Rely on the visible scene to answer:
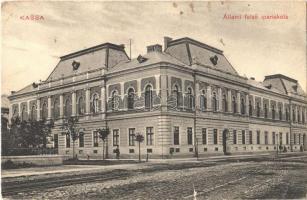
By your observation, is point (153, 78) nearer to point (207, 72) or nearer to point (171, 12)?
point (207, 72)

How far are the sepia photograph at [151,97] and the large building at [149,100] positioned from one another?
0.10m

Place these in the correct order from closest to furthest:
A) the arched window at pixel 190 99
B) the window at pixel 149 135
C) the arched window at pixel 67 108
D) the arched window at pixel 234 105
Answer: the window at pixel 149 135 → the arched window at pixel 190 99 → the arched window at pixel 67 108 → the arched window at pixel 234 105

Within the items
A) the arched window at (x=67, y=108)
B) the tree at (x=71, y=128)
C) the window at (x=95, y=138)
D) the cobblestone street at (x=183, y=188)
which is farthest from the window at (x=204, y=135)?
the cobblestone street at (x=183, y=188)

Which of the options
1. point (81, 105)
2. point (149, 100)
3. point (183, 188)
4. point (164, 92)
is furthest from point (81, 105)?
point (183, 188)

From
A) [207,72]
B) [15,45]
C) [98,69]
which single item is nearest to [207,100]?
[207,72]

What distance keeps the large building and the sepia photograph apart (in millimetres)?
104

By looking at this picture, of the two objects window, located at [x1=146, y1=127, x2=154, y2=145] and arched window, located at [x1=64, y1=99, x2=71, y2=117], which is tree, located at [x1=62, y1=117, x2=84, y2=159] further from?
window, located at [x1=146, y1=127, x2=154, y2=145]

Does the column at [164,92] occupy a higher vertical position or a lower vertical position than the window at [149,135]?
higher

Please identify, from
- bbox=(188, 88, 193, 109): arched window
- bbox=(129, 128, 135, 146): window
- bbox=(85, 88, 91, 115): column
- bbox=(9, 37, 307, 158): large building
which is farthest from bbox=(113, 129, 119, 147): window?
bbox=(188, 88, 193, 109): arched window

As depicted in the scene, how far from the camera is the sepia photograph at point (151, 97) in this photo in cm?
1630

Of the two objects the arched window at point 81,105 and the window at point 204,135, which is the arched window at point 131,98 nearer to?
the arched window at point 81,105

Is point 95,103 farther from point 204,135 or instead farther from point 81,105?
point 204,135

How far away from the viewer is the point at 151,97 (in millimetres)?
34094

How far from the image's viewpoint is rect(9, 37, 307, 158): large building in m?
33.8
